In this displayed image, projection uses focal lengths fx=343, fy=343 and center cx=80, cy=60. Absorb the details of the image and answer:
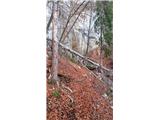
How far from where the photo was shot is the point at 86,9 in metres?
2.58

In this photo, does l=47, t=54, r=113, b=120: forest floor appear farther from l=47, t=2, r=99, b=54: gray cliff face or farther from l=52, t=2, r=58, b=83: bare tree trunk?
l=47, t=2, r=99, b=54: gray cliff face

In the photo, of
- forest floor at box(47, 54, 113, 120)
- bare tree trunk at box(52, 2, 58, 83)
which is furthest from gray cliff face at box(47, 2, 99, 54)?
forest floor at box(47, 54, 113, 120)

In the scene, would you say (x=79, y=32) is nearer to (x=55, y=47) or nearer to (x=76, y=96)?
(x=55, y=47)

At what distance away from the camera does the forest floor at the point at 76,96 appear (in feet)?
8.34

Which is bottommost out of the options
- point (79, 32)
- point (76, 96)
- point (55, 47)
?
point (76, 96)

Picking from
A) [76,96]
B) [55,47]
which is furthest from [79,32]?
[76,96]

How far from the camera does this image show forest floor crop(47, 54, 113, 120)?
2.54 meters

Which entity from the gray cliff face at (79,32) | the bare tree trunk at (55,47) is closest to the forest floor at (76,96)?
the bare tree trunk at (55,47)

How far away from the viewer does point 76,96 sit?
8.42 ft

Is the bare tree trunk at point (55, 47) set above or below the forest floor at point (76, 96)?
above

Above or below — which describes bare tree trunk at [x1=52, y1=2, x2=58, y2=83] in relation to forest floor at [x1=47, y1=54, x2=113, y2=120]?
above

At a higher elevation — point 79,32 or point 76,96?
point 79,32

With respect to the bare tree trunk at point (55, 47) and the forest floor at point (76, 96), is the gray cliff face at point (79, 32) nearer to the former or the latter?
the bare tree trunk at point (55, 47)
